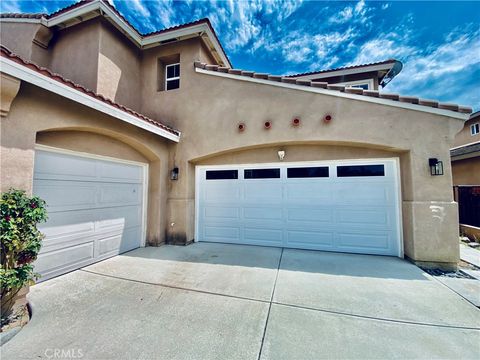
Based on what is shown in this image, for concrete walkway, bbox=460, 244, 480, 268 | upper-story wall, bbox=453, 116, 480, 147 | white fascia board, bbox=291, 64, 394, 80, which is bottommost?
concrete walkway, bbox=460, 244, 480, 268

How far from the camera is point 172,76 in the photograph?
884cm

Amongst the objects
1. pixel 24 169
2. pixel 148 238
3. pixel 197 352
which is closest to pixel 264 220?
pixel 148 238

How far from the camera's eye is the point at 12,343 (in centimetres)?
284

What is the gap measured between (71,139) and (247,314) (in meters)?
5.63

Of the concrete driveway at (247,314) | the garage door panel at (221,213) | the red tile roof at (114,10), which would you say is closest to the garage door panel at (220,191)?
the garage door panel at (221,213)

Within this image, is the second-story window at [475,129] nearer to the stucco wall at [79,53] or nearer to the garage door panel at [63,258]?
the stucco wall at [79,53]

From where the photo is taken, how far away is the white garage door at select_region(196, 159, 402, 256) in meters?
6.63

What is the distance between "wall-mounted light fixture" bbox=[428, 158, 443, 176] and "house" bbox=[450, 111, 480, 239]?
545cm

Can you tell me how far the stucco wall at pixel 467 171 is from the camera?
11.9m

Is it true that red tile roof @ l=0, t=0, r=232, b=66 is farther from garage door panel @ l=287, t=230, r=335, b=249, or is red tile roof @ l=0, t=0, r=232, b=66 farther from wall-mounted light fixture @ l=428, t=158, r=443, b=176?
wall-mounted light fixture @ l=428, t=158, r=443, b=176

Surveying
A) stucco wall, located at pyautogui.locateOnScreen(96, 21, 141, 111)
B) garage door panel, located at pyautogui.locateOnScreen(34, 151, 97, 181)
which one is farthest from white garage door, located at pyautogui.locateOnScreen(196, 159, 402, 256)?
stucco wall, located at pyautogui.locateOnScreen(96, 21, 141, 111)

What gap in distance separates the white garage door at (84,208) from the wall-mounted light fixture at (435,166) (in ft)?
29.3

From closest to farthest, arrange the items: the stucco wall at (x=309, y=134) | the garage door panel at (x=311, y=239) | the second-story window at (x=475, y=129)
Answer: the stucco wall at (x=309, y=134) < the garage door panel at (x=311, y=239) < the second-story window at (x=475, y=129)

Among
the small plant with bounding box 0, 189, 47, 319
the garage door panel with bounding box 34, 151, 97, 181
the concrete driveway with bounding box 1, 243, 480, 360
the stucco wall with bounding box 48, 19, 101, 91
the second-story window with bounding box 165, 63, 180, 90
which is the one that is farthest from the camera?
the second-story window with bounding box 165, 63, 180, 90
